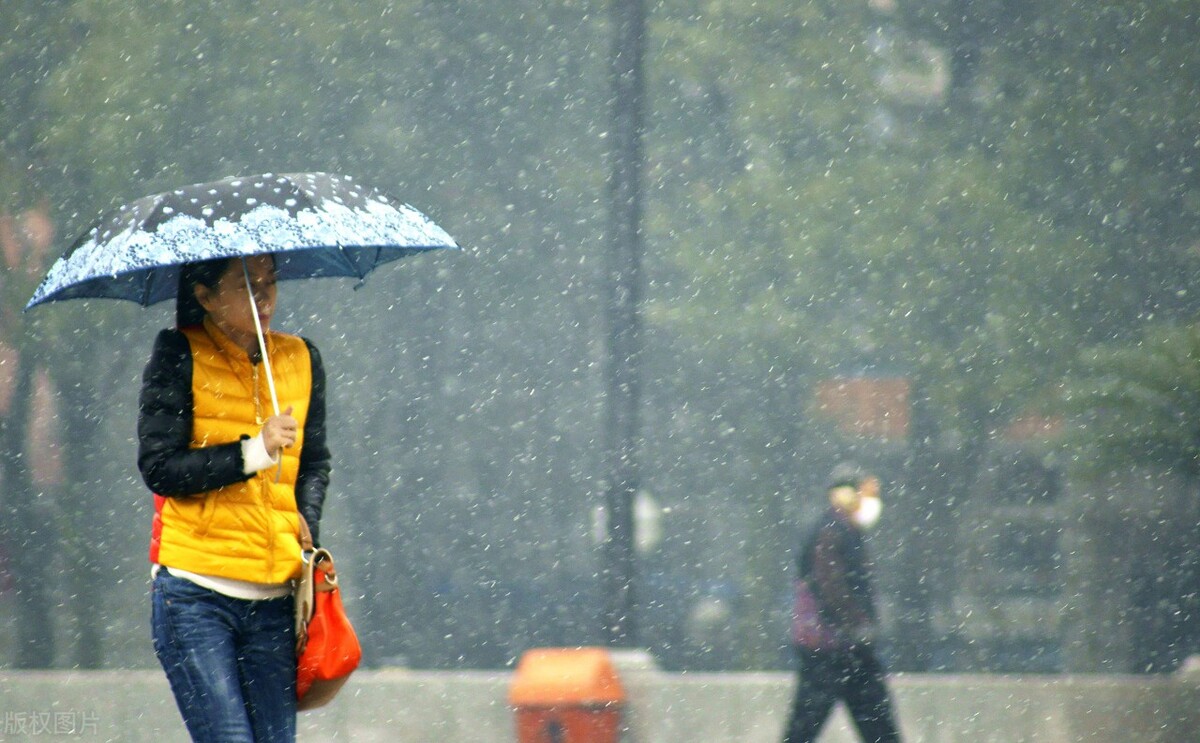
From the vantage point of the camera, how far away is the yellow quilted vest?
3.09 m

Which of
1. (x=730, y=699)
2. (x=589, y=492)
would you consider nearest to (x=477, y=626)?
(x=589, y=492)

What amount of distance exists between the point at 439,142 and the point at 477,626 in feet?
8.45

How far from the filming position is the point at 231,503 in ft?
10.2

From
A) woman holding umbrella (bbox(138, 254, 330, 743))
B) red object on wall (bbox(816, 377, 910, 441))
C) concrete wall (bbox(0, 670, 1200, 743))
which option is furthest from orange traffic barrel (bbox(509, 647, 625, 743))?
woman holding umbrella (bbox(138, 254, 330, 743))

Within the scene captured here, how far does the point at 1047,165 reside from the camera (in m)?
7.56

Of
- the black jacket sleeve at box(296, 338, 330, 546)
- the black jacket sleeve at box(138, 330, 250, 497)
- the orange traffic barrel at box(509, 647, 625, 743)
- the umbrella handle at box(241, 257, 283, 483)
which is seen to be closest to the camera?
the black jacket sleeve at box(138, 330, 250, 497)

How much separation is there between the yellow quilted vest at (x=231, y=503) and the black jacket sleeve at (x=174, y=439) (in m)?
0.03

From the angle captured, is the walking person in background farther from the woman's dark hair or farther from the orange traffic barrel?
→ the woman's dark hair

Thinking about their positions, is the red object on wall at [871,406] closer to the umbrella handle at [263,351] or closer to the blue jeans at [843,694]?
the blue jeans at [843,694]

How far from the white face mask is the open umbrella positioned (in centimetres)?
415

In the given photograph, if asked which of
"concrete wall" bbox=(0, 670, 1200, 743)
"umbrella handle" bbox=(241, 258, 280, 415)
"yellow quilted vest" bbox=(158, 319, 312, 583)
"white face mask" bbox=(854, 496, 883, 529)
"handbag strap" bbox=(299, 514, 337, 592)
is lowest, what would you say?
"concrete wall" bbox=(0, 670, 1200, 743)

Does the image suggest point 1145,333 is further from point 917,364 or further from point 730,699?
point 730,699

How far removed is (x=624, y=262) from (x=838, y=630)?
2.19 metres

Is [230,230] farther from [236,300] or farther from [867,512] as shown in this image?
[867,512]
